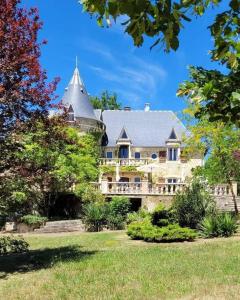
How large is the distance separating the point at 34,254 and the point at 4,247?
987 millimetres

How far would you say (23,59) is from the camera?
36.7 feet

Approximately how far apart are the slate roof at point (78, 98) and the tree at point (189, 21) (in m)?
44.1

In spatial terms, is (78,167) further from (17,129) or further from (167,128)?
(17,129)

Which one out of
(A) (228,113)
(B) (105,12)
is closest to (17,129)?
(A) (228,113)

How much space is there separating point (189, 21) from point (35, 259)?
11445 millimetres

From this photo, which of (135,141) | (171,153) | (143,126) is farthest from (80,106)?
(171,153)

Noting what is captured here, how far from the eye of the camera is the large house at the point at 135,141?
4675 centimetres

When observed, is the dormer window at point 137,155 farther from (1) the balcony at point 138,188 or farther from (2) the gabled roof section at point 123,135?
(1) the balcony at point 138,188

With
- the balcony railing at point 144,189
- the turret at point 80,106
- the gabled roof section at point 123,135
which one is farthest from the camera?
the gabled roof section at point 123,135

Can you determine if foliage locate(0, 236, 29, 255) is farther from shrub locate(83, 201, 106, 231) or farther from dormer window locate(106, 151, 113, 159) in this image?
dormer window locate(106, 151, 113, 159)

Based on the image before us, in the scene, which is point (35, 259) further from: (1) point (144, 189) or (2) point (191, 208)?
(1) point (144, 189)

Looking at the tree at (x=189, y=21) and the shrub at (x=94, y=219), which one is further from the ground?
the tree at (x=189, y=21)

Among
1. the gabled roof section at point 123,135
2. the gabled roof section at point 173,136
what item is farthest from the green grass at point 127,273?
the gabled roof section at point 123,135

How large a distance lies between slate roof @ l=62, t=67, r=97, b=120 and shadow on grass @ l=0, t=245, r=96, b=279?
34.0 m
